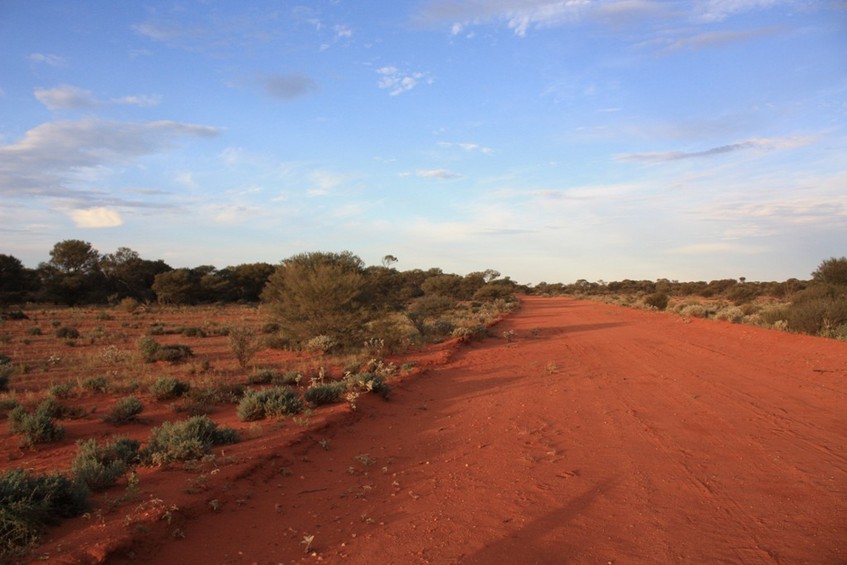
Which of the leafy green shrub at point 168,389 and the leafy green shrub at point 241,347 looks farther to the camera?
the leafy green shrub at point 241,347

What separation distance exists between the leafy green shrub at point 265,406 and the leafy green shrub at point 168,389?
229 cm

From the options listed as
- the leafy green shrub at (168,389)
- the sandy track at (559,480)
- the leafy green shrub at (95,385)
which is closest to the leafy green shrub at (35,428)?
the leafy green shrub at (168,389)

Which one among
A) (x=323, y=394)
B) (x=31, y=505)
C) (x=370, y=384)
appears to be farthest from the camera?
(x=370, y=384)

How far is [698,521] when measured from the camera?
5129 millimetres

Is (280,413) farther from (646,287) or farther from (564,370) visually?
(646,287)

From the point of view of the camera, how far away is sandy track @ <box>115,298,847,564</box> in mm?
4617

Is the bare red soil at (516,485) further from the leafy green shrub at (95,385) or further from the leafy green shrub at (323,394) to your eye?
the leafy green shrub at (95,385)

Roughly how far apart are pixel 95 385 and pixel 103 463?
5920 mm

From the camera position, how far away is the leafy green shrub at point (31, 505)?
433 centimetres

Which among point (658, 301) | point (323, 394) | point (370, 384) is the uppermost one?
point (658, 301)

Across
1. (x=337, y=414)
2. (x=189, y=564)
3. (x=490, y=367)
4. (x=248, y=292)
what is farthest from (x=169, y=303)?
(x=189, y=564)

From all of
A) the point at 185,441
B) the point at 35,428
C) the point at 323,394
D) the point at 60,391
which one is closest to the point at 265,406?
the point at 323,394

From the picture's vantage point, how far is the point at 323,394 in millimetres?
9938

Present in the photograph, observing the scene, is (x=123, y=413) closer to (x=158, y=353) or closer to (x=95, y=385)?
(x=95, y=385)
